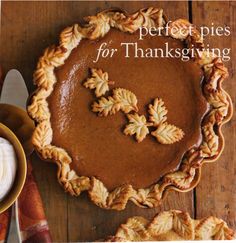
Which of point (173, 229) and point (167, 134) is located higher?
point (167, 134)

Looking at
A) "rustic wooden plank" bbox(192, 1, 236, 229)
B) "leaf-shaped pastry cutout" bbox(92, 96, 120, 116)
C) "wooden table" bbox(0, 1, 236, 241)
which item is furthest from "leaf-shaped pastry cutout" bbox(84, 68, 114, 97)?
"rustic wooden plank" bbox(192, 1, 236, 229)

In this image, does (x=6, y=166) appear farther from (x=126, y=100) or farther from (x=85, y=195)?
(x=126, y=100)

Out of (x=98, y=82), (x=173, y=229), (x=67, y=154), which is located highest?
(x=98, y=82)

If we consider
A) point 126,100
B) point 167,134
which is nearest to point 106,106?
point 126,100

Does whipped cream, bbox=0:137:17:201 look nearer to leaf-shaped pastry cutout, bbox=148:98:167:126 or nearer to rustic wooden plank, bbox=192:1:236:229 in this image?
leaf-shaped pastry cutout, bbox=148:98:167:126

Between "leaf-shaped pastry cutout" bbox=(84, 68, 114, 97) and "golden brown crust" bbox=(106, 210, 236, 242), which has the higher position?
"leaf-shaped pastry cutout" bbox=(84, 68, 114, 97)

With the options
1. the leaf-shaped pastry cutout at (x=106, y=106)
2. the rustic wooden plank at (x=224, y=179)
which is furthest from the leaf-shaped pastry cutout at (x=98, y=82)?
the rustic wooden plank at (x=224, y=179)

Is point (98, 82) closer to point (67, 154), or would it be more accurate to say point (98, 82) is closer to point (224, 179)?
point (67, 154)

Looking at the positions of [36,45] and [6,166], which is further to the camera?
[36,45]
